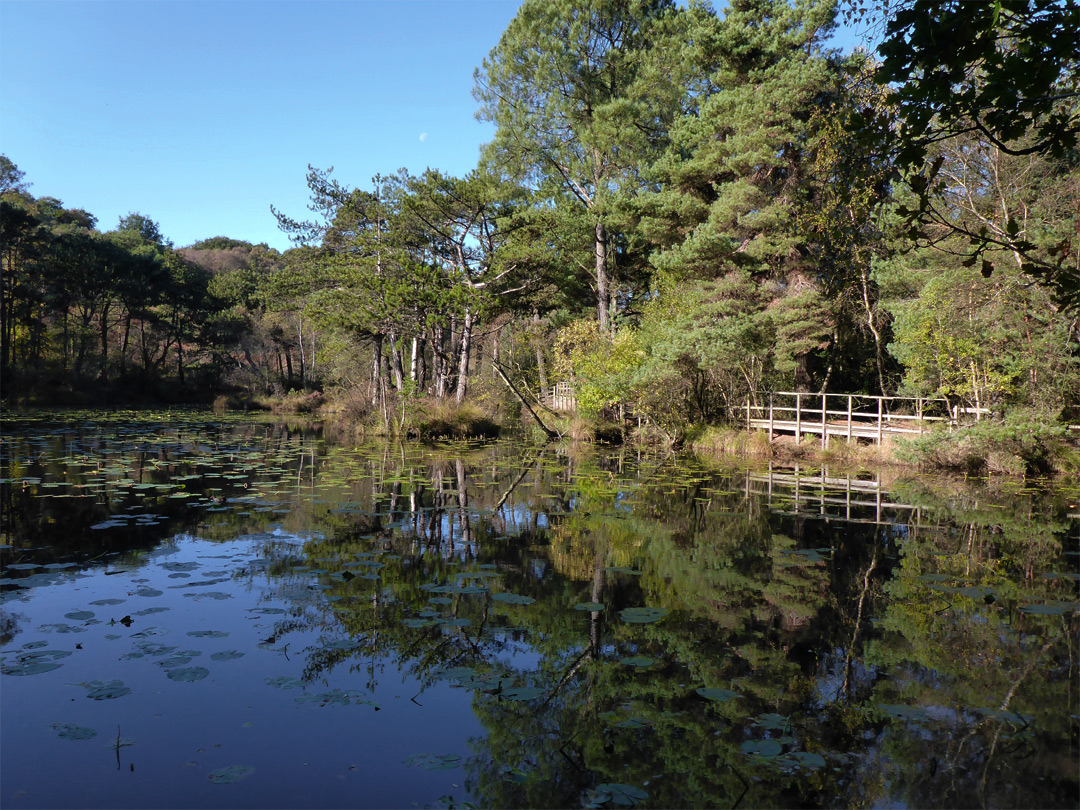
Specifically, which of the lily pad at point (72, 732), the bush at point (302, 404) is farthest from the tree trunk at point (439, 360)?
the lily pad at point (72, 732)

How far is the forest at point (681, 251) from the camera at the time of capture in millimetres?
14430

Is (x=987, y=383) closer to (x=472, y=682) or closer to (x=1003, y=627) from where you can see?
(x=1003, y=627)

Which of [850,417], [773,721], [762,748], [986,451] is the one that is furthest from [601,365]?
[762,748]

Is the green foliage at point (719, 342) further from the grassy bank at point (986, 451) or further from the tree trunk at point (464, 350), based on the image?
the tree trunk at point (464, 350)

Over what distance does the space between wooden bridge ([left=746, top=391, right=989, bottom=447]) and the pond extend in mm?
7550

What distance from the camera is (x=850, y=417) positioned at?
1753cm

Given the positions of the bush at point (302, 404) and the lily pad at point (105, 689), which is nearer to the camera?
the lily pad at point (105, 689)

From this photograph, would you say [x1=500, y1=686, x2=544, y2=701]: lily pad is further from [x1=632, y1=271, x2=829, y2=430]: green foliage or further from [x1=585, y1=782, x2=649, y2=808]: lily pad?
[x1=632, y1=271, x2=829, y2=430]: green foliage

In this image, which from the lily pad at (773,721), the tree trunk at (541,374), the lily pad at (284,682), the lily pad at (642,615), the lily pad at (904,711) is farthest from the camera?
the tree trunk at (541,374)

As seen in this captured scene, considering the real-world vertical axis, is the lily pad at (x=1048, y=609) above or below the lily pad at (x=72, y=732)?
below

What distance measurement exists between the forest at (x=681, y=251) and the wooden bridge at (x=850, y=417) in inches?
22.8

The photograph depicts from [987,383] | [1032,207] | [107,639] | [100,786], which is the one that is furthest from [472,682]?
[1032,207]

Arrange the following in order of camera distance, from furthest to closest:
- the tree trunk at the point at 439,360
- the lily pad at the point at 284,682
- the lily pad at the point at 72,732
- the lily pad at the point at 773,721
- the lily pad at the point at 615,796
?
the tree trunk at the point at 439,360 < the lily pad at the point at 284,682 < the lily pad at the point at 773,721 < the lily pad at the point at 72,732 < the lily pad at the point at 615,796

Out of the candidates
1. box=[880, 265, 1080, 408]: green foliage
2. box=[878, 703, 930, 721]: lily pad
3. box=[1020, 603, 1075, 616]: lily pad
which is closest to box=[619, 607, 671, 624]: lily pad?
box=[878, 703, 930, 721]: lily pad
